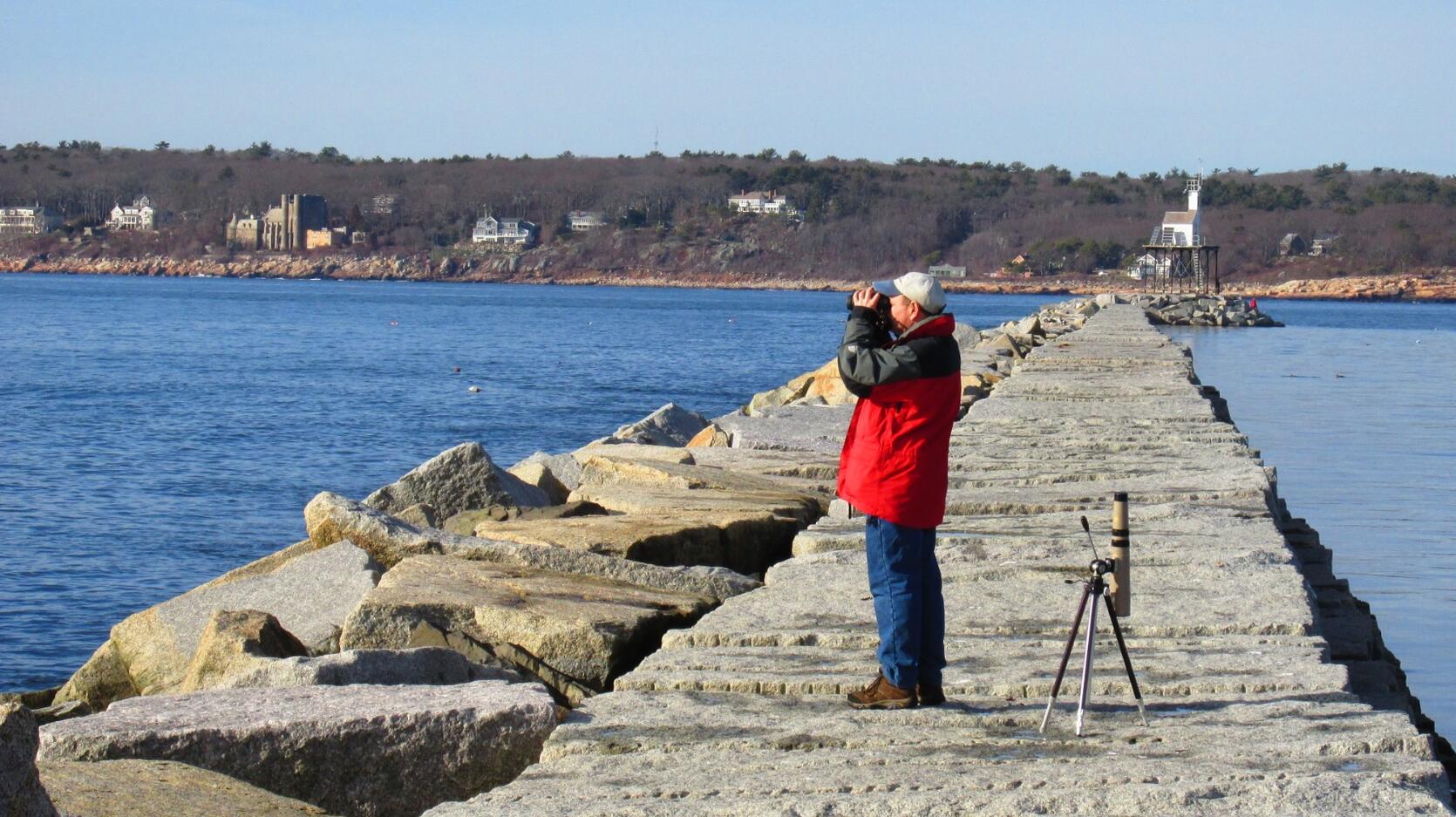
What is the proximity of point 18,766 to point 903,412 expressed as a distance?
2.22 m

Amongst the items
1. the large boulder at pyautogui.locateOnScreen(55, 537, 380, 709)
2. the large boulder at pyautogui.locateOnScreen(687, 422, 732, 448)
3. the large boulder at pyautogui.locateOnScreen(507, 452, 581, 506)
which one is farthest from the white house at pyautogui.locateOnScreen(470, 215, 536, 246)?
the large boulder at pyautogui.locateOnScreen(55, 537, 380, 709)

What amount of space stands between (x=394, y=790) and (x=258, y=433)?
20323mm

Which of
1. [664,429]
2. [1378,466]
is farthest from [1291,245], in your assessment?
[664,429]

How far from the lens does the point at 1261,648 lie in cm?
465

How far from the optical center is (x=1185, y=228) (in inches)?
3086

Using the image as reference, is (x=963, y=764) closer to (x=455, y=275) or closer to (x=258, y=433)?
(x=258, y=433)

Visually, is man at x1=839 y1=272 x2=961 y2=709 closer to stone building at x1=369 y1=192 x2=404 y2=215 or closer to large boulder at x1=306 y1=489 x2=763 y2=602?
large boulder at x1=306 y1=489 x2=763 y2=602

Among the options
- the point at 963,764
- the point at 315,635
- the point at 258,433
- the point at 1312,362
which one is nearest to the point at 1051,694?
the point at 963,764

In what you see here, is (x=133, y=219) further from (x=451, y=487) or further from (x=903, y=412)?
(x=903, y=412)

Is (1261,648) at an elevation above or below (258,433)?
above

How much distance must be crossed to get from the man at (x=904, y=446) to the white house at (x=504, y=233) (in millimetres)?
164870

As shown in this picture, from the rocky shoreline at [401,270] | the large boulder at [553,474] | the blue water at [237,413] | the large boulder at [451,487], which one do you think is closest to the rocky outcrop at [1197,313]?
the blue water at [237,413]

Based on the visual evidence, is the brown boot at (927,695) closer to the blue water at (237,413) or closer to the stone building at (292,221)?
the blue water at (237,413)

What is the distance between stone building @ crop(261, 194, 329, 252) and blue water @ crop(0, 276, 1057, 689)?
314 feet
